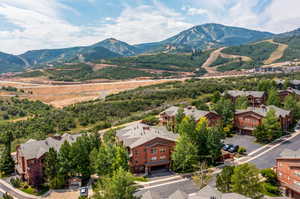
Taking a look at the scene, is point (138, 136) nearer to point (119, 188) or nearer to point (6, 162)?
point (119, 188)

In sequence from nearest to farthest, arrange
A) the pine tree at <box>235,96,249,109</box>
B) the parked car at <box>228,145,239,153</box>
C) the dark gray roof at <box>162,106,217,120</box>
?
the parked car at <box>228,145,239,153</box>, the dark gray roof at <box>162,106,217,120</box>, the pine tree at <box>235,96,249,109</box>

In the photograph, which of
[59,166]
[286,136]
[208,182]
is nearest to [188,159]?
[208,182]

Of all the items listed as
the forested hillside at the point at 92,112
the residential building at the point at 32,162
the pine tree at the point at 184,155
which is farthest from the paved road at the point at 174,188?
the forested hillside at the point at 92,112

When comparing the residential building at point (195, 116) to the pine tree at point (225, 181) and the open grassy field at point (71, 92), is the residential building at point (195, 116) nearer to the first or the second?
the pine tree at point (225, 181)

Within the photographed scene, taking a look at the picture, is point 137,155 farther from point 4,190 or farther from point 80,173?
point 4,190

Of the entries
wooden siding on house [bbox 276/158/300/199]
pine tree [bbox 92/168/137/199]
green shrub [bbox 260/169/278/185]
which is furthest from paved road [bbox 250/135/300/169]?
pine tree [bbox 92/168/137/199]

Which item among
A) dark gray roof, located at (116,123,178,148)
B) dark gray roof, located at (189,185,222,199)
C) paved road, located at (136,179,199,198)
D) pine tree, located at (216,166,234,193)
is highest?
dark gray roof, located at (116,123,178,148)

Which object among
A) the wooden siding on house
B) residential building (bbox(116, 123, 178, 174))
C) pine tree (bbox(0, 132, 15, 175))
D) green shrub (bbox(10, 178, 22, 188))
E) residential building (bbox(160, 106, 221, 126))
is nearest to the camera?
the wooden siding on house

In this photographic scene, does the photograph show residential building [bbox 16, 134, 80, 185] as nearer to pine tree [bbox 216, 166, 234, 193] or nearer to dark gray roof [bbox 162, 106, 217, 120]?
pine tree [bbox 216, 166, 234, 193]
